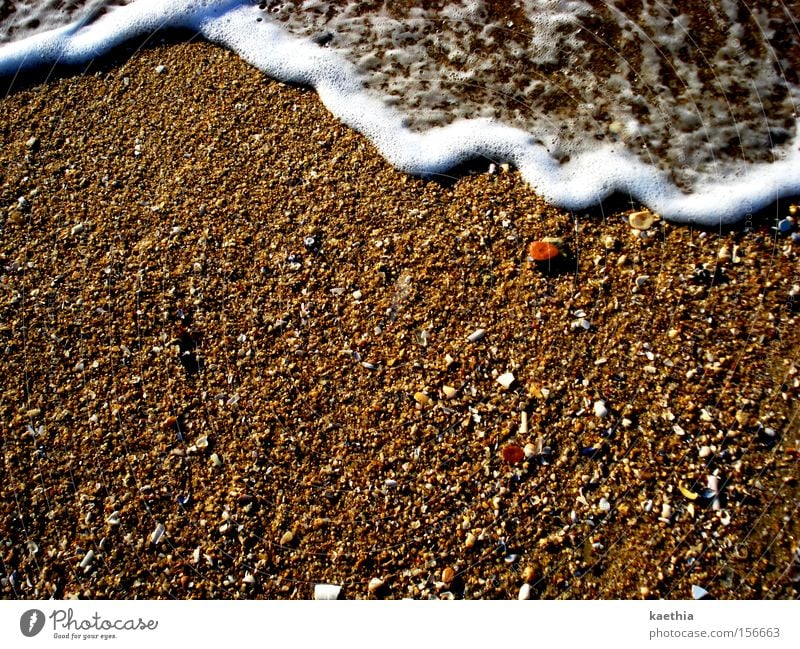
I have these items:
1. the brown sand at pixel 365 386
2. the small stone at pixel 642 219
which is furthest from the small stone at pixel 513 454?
the small stone at pixel 642 219

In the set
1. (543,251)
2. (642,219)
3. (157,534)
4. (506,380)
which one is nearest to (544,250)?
(543,251)

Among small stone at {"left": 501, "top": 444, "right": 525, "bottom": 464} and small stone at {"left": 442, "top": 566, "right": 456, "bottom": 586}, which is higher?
small stone at {"left": 501, "top": 444, "right": 525, "bottom": 464}

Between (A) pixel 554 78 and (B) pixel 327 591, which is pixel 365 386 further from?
(A) pixel 554 78

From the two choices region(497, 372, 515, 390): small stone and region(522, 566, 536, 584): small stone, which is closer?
region(522, 566, 536, 584): small stone

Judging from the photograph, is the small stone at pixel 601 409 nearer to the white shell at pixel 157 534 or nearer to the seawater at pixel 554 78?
the seawater at pixel 554 78

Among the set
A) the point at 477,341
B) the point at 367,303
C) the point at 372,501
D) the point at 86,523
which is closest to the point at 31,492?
the point at 86,523

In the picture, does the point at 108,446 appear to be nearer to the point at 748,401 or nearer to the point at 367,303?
the point at 367,303

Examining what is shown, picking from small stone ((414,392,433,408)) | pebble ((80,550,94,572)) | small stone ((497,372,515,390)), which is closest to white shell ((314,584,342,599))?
small stone ((414,392,433,408))

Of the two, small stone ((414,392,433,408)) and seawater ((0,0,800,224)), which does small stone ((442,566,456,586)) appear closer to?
small stone ((414,392,433,408))
